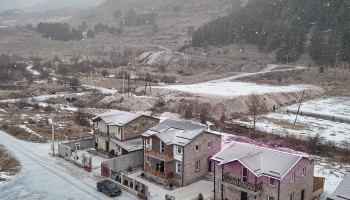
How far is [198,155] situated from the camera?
35531 millimetres

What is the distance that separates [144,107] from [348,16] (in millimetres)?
78028

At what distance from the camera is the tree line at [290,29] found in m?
105

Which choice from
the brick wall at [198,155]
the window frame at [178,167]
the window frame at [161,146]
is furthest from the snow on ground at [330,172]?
the window frame at [161,146]

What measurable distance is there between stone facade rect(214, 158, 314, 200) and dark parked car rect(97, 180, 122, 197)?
27.6 ft

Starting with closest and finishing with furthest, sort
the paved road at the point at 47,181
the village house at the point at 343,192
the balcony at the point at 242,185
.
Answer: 1. the village house at the point at 343,192
2. the balcony at the point at 242,185
3. the paved road at the point at 47,181

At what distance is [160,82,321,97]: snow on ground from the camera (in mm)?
75688

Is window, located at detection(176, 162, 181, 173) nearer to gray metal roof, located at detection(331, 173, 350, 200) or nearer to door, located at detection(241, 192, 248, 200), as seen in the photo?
door, located at detection(241, 192, 248, 200)

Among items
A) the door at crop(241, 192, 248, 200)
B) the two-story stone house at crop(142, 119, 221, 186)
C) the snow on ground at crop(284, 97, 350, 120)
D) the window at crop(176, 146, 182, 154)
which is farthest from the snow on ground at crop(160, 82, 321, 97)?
the door at crop(241, 192, 248, 200)

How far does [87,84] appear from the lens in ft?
334

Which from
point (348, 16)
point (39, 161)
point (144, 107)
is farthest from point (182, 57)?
point (39, 161)

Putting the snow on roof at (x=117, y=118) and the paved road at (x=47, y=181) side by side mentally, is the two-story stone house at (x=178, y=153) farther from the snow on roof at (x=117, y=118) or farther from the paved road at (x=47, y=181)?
the snow on roof at (x=117, y=118)

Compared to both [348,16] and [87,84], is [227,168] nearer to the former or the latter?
[87,84]

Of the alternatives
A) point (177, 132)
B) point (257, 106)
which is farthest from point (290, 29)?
point (177, 132)

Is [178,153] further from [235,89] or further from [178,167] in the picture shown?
[235,89]
